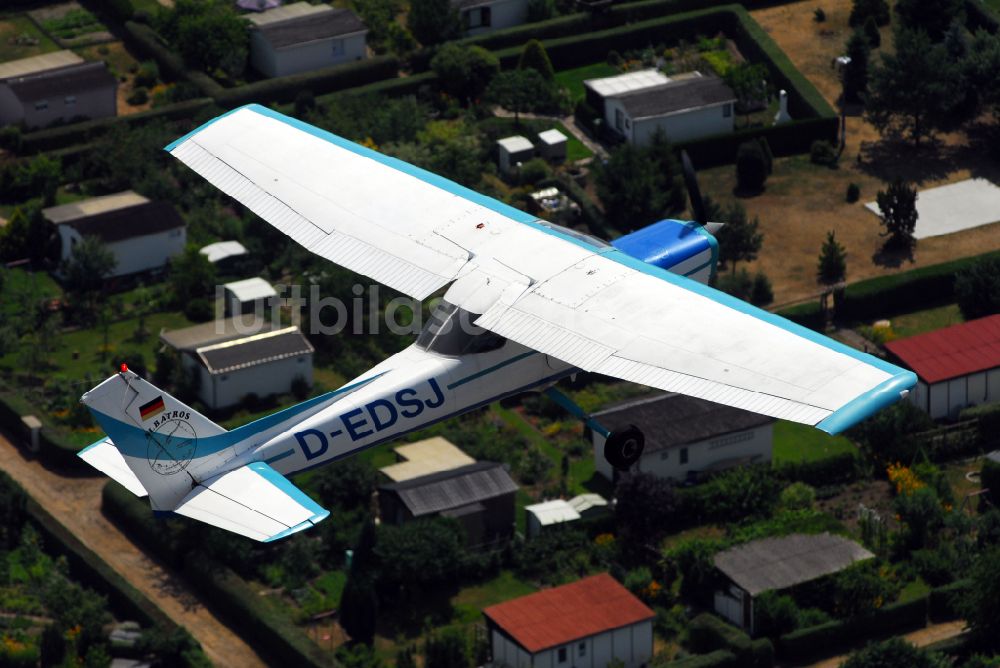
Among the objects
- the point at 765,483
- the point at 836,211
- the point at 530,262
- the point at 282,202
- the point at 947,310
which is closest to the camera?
the point at 530,262

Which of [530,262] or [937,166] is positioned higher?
[530,262]

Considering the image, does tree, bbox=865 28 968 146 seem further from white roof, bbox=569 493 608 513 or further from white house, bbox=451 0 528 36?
white roof, bbox=569 493 608 513

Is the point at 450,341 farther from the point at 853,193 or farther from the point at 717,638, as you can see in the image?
the point at 853,193

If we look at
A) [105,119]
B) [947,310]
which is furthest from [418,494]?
[105,119]

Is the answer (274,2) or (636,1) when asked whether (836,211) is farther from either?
(274,2)

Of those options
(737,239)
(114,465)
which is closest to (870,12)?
(737,239)

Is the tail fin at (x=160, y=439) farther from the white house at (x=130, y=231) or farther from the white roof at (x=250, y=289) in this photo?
the white house at (x=130, y=231)
